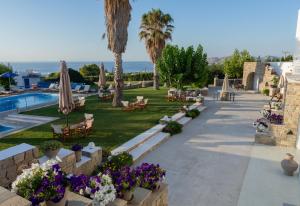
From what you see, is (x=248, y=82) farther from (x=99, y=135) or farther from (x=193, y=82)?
(x=99, y=135)

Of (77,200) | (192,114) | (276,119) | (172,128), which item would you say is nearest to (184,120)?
(192,114)

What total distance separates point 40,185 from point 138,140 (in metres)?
6.17

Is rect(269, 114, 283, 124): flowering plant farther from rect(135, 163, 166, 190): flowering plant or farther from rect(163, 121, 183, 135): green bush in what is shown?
rect(135, 163, 166, 190): flowering plant

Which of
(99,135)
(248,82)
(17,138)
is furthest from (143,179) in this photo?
(248,82)

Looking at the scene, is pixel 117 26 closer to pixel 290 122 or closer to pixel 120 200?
pixel 290 122

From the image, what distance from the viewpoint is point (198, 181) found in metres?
6.79

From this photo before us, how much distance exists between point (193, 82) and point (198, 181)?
12.1m

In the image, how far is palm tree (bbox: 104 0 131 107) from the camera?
15.2 m

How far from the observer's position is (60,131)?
9.61m

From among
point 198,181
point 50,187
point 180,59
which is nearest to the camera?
point 50,187

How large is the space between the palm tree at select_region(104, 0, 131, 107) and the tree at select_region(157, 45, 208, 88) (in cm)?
346

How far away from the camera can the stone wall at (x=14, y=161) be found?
4.94 meters

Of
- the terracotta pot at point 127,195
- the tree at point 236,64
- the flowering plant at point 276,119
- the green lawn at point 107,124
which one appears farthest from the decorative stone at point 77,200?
the tree at point 236,64

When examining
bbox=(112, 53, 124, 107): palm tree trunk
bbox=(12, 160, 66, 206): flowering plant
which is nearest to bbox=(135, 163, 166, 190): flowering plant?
bbox=(12, 160, 66, 206): flowering plant
